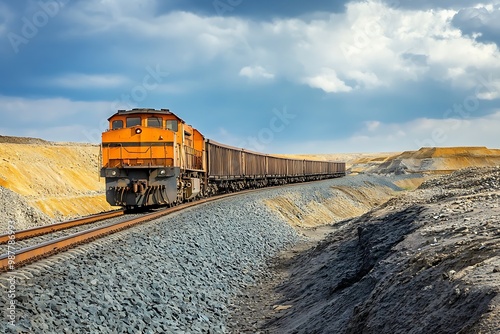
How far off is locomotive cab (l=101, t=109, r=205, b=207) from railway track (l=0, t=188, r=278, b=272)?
973mm

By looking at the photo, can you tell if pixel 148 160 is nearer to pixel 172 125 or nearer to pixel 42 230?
pixel 172 125

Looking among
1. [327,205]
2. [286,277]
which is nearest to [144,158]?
[286,277]

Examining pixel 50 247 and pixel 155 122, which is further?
pixel 155 122

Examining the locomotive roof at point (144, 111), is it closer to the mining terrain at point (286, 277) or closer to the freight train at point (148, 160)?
the freight train at point (148, 160)

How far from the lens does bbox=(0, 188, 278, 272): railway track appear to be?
25.3ft

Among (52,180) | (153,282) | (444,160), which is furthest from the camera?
(444,160)

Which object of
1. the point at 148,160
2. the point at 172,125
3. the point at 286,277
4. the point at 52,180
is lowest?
the point at 286,277

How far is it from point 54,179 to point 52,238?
30933 mm

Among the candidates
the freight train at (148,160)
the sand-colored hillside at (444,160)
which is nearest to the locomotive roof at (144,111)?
the freight train at (148,160)

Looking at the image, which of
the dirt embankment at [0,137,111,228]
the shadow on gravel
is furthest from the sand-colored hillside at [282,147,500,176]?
the shadow on gravel

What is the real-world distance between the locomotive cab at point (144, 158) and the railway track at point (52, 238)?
0.97 m

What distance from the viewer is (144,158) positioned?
699 inches

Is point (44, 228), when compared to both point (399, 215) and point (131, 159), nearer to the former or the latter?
point (131, 159)

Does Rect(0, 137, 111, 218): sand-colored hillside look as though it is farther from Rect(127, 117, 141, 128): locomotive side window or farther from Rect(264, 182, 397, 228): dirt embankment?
Rect(264, 182, 397, 228): dirt embankment
